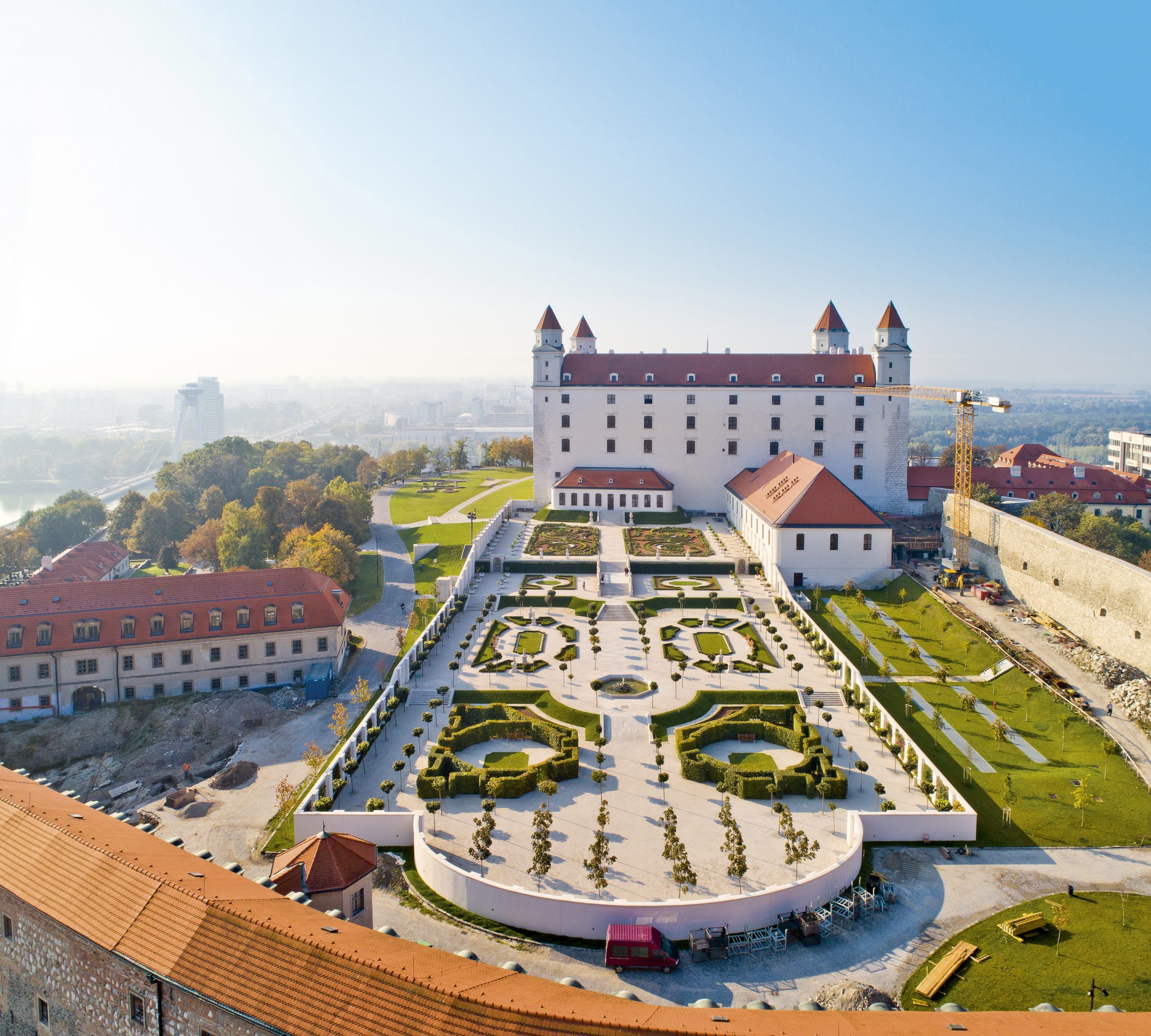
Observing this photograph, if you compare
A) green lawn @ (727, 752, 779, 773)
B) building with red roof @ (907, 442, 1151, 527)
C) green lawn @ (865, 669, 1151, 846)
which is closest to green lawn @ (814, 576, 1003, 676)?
green lawn @ (865, 669, 1151, 846)

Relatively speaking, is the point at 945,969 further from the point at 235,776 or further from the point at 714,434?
the point at 714,434

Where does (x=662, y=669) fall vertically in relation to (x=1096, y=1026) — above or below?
below

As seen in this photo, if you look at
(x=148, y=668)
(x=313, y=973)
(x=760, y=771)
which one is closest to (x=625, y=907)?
(x=760, y=771)

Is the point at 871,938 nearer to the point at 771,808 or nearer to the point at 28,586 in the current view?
the point at 771,808

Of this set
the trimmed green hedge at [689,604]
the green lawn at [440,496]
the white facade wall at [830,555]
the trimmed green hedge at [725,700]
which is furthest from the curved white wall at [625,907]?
the green lawn at [440,496]

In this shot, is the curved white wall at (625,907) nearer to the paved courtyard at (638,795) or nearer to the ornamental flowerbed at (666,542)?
the paved courtyard at (638,795)

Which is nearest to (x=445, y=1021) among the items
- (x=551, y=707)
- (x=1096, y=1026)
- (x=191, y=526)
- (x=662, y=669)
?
(x=1096, y=1026)
